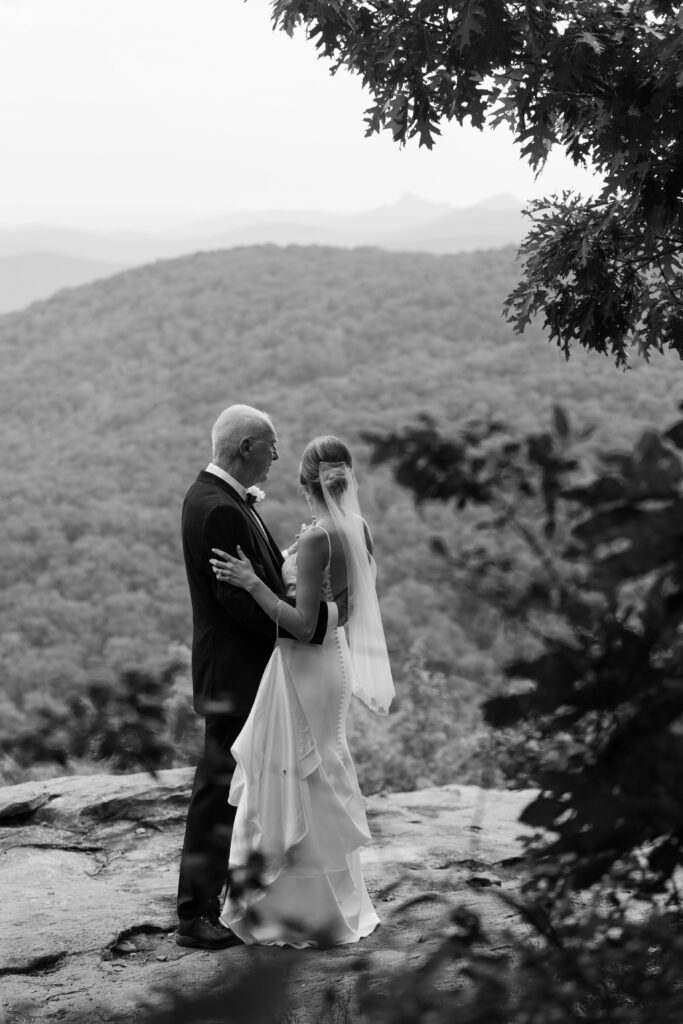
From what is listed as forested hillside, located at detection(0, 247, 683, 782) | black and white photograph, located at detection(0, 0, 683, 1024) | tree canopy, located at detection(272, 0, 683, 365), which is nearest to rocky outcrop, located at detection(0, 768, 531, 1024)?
→ black and white photograph, located at detection(0, 0, 683, 1024)

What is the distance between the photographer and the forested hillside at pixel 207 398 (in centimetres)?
2572

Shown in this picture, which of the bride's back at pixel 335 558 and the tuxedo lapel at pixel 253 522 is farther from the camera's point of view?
the tuxedo lapel at pixel 253 522

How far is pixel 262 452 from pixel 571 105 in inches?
69.2

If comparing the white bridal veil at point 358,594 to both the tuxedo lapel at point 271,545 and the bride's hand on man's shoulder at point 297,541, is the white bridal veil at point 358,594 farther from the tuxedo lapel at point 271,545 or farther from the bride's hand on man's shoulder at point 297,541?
the tuxedo lapel at point 271,545

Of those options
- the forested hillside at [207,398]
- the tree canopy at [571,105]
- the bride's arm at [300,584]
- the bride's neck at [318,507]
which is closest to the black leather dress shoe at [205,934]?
the bride's arm at [300,584]

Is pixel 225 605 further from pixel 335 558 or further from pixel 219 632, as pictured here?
pixel 335 558

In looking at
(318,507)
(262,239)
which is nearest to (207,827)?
(318,507)

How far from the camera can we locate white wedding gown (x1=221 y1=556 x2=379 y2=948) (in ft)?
14.7

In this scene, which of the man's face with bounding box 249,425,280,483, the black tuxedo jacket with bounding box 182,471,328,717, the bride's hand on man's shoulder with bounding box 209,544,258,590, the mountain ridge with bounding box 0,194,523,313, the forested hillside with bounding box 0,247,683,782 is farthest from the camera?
the mountain ridge with bounding box 0,194,523,313

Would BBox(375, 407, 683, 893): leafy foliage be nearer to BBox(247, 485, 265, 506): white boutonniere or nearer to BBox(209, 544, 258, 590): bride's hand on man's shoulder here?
BBox(209, 544, 258, 590): bride's hand on man's shoulder

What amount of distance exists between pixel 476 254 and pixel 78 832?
5213cm

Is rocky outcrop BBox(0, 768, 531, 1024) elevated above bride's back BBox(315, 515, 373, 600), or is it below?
below

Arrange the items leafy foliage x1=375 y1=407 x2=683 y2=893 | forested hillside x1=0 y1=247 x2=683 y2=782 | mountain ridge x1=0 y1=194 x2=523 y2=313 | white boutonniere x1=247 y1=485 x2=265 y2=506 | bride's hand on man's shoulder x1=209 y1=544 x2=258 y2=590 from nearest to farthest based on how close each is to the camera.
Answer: leafy foliage x1=375 y1=407 x2=683 y2=893 < bride's hand on man's shoulder x1=209 y1=544 x2=258 y2=590 < white boutonniere x1=247 y1=485 x2=265 y2=506 < forested hillside x1=0 y1=247 x2=683 y2=782 < mountain ridge x1=0 y1=194 x2=523 y2=313

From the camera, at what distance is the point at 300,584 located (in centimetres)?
442
